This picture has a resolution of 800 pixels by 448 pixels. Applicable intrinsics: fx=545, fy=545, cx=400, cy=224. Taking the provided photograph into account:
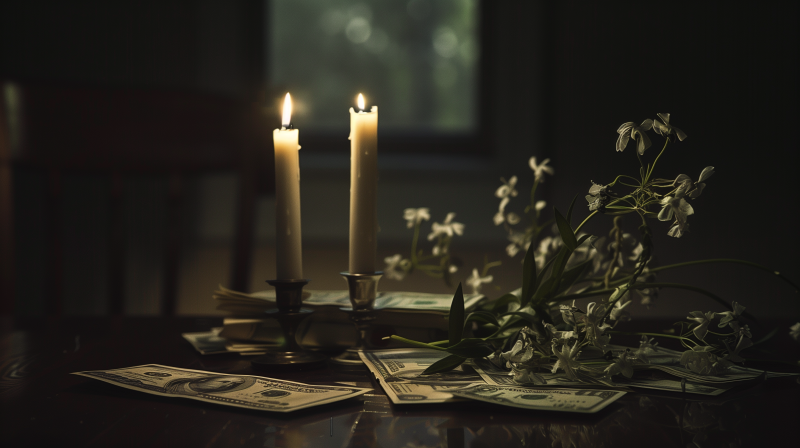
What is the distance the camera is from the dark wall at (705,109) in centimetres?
185

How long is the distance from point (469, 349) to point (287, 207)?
222 millimetres

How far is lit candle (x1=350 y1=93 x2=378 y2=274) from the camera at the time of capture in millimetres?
542

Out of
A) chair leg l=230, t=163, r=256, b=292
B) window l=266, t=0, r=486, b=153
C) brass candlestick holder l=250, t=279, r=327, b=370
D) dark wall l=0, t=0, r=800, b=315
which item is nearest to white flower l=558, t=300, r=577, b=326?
brass candlestick holder l=250, t=279, r=327, b=370

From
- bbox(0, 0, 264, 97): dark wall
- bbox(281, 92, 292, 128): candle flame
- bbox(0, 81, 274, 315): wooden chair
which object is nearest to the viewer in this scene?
bbox(281, 92, 292, 128): candle flame

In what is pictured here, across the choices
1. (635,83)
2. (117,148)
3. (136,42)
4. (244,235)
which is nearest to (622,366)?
(244,235)

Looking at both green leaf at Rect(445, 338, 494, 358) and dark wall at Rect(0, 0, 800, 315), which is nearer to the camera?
green leaf at Rect(445, 338, 494, 358)

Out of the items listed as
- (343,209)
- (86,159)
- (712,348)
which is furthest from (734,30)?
(86,159)

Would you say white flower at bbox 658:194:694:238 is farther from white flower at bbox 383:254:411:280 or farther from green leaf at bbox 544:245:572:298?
white flower at bbox 383:254:411:280

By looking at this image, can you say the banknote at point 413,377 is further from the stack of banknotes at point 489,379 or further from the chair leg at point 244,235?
the chair leg at point 244,235

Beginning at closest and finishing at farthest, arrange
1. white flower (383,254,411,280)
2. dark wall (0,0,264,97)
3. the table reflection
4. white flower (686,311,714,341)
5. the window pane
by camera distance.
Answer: the table reflection
white flower (686,311,714,341)
white flower (383,254,411,280)
dark wall (0,0,264,97)
the window pane

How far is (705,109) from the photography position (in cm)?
186

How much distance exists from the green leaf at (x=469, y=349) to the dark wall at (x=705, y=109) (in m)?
1.49

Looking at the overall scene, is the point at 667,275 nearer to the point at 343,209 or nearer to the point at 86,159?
the point at 343,209

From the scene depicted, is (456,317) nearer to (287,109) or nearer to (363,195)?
(363,195)
